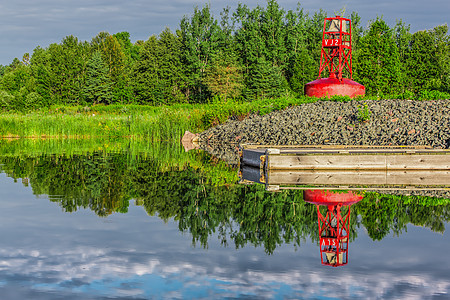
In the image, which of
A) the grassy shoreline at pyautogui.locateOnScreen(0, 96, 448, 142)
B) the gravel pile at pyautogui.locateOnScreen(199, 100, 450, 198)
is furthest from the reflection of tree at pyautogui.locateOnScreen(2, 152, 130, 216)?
the grassy shoreline at pyautogui.locateOnScreen(0, 96, 448, 142)

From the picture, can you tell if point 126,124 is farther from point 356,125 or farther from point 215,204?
point 215,204

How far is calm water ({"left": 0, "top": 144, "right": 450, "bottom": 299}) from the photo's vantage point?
5293 mm

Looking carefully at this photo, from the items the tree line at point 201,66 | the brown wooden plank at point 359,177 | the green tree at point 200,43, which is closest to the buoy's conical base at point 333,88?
the brown wooden plank at point 359,177

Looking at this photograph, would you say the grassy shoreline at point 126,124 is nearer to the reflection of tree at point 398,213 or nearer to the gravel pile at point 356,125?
the gravel pile at point 356,125

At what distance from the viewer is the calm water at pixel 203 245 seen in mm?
5293

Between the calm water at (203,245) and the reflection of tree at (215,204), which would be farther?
the reflection of tree at (215,204)

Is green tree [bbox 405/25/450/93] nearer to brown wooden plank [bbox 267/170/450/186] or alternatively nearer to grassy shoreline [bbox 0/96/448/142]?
grassy shoreline [bbox 0/96/448/142]

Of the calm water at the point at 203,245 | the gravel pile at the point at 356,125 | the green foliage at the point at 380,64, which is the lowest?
the calm water at the point at 203,245

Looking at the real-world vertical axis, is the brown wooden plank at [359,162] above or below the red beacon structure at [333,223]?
above

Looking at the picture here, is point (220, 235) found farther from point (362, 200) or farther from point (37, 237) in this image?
point (362, 200)

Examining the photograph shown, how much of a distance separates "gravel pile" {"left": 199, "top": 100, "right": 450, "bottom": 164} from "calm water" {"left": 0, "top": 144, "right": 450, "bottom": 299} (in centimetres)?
952

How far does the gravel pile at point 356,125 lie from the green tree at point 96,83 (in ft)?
158

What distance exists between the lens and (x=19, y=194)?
38.6 feet

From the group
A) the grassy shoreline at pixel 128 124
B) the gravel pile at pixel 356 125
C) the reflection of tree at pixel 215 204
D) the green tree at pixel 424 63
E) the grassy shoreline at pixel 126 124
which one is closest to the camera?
the reflection of tree at pixel 215 204
